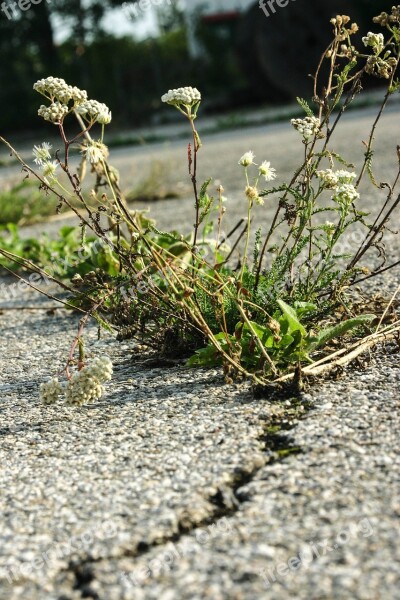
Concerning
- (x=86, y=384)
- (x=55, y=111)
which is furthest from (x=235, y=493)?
(x=55, y=111)

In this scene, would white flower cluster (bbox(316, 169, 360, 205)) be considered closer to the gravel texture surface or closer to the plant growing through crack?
the plant growing through crack

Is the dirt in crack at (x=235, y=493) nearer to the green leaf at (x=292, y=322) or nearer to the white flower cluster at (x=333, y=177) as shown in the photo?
the green leaf at (x=292, y=322)

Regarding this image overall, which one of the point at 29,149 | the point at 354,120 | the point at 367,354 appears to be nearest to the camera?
the point at 367,354

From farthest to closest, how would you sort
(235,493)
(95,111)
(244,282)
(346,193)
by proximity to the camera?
(244,282)
(346,193)
(95,111)
(235,493)

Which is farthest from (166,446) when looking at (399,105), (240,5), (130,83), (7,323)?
(240,5)

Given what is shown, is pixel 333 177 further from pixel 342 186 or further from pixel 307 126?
pixel 307 126

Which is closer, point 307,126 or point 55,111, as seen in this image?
point 55,111

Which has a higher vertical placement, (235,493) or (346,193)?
(346,193)

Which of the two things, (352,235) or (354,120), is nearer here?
(352,235)

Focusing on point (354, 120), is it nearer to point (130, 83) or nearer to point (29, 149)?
point (29, 149)
